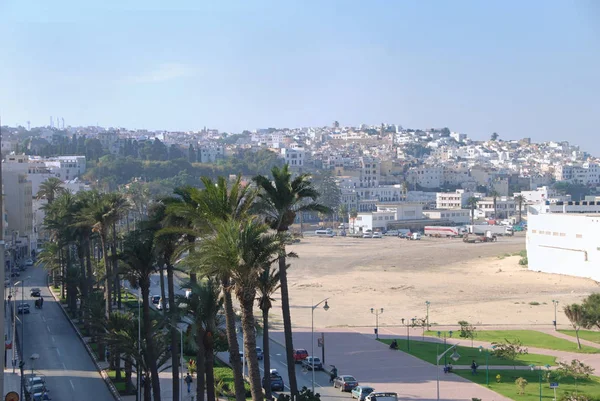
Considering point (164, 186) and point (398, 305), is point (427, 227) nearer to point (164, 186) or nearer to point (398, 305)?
point (164, 186)

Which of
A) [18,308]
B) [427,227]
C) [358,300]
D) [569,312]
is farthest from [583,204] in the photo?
[18,308]

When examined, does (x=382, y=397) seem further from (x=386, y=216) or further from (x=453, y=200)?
(x=453, y=200)

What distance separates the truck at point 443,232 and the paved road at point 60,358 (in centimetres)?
8171

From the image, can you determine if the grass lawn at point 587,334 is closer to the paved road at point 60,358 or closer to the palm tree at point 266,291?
the palm tree at point 266,291

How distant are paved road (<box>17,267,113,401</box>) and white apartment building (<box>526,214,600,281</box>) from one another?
40.9 metres

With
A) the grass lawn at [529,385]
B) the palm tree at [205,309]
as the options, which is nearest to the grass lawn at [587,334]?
the grass lawn at [529,385]

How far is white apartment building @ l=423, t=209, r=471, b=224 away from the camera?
443ft

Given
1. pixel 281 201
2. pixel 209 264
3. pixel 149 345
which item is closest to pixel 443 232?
pixel 149 345

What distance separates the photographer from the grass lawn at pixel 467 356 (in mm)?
33156

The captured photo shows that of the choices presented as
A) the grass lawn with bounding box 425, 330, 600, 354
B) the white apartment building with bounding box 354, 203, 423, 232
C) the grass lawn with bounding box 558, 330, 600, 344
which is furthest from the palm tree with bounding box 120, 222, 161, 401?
the white apartment building with bounding box 354, 203, 423, 232

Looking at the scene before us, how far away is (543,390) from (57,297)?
3478 centimetres

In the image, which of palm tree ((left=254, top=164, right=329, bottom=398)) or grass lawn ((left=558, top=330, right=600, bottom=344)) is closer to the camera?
palm tree ((left=254, top=164, right=329, bottom=398))

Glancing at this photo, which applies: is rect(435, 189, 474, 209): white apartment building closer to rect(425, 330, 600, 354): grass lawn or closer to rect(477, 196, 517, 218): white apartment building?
rect(477, 196, 517, 218): white apartment building

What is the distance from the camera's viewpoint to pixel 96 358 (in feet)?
111
